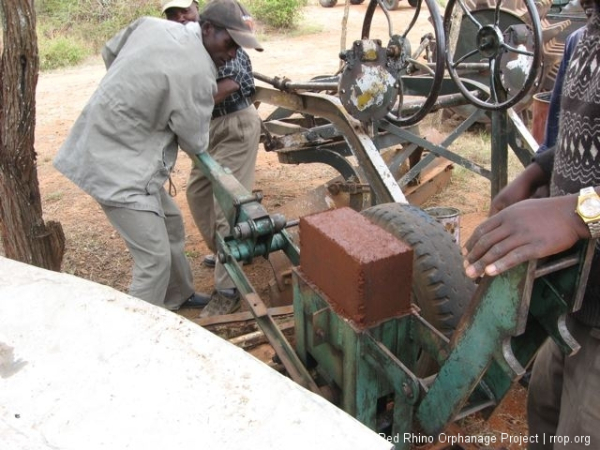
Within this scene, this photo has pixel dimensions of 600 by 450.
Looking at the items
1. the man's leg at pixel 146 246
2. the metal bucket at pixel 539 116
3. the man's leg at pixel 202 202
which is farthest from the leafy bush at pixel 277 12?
the man's leg at pixel 146 246

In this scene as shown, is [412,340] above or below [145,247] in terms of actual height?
above

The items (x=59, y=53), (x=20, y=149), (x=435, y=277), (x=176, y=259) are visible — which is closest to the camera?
(x=435, y=277)

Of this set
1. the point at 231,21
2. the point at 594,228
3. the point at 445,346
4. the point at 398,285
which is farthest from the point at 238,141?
the point at 594,228

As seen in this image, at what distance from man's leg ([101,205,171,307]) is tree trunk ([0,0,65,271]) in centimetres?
50

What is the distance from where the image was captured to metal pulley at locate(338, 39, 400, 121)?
3268mm

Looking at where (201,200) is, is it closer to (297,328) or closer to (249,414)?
(297,328)

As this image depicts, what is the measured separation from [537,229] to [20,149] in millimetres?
2705

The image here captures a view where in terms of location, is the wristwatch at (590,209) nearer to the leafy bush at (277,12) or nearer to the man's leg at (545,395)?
the man's leg at (545,395)

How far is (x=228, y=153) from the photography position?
162 inches

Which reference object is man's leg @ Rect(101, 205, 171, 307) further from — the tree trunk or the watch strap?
the watch strap

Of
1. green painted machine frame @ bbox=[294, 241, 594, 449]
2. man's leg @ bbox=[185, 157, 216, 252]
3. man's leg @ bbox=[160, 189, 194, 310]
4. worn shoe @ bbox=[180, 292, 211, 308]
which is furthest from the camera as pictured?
man's leg @ bbox=[185, 157, 216, 252]

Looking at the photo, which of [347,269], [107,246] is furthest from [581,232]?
[107,246]

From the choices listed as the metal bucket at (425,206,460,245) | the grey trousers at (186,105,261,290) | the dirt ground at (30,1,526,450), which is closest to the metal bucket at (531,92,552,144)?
the dirt ground at (30,1,526,450)

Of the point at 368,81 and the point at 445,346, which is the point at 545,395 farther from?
the point at 368,81
